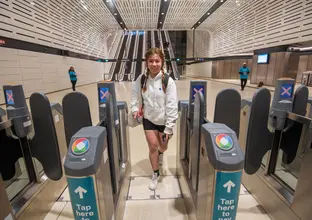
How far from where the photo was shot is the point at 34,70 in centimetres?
876

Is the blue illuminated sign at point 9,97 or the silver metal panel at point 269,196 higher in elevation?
the blue illuminated sign at point 9,97

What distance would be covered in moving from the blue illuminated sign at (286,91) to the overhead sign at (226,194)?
94cm

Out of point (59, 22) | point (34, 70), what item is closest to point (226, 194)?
point (34, 70)

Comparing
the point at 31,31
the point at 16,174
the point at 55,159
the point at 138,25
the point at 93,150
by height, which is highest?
the point at 138,25

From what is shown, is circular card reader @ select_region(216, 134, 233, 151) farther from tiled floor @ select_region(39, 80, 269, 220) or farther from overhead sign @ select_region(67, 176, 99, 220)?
tiled floor @ select_region(39, 80, 269, 220)

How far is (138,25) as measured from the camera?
19.0 m

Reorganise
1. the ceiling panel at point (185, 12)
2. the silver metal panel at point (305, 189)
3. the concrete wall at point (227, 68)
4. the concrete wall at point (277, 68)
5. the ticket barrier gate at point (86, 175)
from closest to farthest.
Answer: the ticket barrier gate at point (86, 175) → the silver metal panel at point (305, 189) → the concrete wall at point (277, 68) → the ceiling panel at point (185, 12) → the concrete wall at point (227, 68)

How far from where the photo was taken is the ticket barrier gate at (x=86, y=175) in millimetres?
984

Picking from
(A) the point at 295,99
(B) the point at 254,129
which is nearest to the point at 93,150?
(B) the point at 254,129

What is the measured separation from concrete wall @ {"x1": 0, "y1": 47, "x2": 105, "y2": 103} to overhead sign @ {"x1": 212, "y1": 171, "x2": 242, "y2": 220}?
7.88 metres

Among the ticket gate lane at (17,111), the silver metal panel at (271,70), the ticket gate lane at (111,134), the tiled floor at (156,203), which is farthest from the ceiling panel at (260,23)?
the ticket gate lane at (17,111)

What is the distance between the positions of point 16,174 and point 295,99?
108 inches

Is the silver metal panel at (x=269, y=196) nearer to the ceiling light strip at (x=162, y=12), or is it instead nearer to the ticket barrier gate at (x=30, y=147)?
the ticket barrier gate at (x=30, y=147)

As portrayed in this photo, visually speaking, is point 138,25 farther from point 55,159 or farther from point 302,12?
point 55,159
